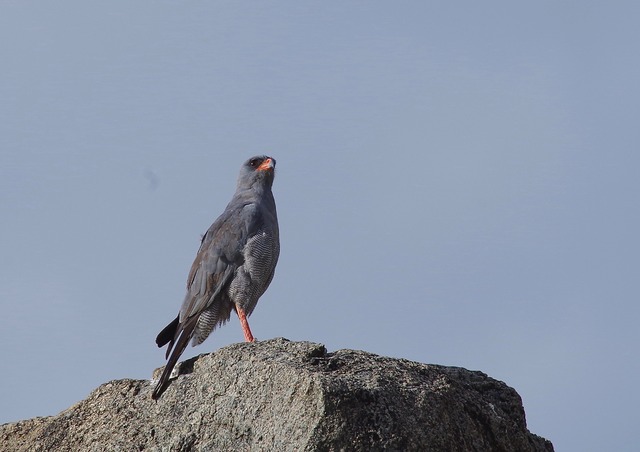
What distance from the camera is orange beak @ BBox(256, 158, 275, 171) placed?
37.4ft

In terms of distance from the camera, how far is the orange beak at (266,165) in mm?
11406

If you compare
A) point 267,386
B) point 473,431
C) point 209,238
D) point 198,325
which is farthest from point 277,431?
point 209,238

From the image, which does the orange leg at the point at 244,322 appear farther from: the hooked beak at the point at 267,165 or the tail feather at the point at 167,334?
the hooked beak at the point at 267,165

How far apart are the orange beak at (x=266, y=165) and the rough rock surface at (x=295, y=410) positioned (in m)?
4.71

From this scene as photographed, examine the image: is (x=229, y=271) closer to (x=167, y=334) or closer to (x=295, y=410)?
(x=167, y=334)

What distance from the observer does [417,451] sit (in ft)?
18.6

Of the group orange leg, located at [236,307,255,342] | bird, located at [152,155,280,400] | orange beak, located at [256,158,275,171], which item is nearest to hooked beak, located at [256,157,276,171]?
orange beak, located at [256,158,275,171]

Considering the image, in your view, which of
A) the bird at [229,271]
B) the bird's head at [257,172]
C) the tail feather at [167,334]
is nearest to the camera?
the tail feather at [167,334]

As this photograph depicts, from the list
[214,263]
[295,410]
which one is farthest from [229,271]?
[295,410]

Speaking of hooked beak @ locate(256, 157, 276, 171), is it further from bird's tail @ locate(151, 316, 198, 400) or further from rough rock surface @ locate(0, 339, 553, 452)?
rough rock surface @ locate(0, 339, 553, 452)

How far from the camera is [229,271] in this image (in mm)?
9703

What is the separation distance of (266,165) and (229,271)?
6.87ft

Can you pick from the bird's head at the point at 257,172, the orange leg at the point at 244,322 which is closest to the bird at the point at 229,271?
the orange leg at the point at 244,322

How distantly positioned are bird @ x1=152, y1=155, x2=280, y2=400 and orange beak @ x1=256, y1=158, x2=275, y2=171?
3.25 ft
